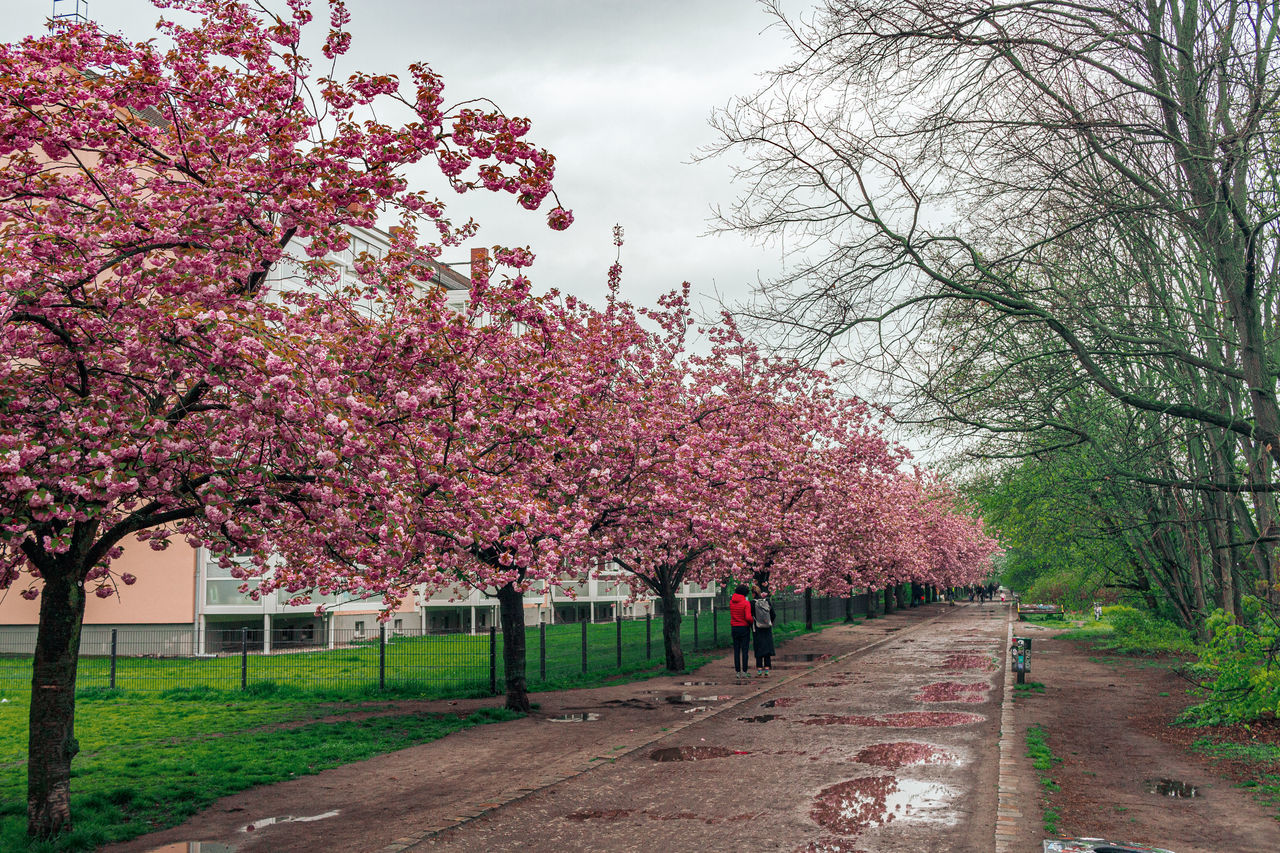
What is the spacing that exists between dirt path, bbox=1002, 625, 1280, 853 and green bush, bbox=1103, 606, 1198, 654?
9935mm

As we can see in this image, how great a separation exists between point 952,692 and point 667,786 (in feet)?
33.5

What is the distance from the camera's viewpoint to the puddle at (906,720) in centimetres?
1347

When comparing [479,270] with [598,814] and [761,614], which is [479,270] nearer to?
[598,814]

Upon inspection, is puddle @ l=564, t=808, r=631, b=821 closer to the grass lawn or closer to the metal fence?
the grass lawn

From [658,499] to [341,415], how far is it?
28.3 ft

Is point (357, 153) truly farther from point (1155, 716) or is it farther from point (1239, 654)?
point (1155, 716)

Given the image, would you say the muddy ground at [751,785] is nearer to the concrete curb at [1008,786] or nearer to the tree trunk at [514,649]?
the concrete curb at [1008,786]

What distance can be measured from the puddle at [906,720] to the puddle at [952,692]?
1888mm

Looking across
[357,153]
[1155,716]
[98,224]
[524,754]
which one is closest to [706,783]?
[524,754]

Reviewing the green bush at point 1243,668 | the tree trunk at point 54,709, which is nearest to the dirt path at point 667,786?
the tree trunk at point 54,709

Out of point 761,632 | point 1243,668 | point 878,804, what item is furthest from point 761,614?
point 878,804

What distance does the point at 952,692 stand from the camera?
17719 millimetres

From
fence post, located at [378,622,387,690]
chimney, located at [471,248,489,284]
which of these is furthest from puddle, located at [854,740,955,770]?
fence post, located at [378,622,387,690]

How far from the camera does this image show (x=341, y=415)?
23.9 feet
